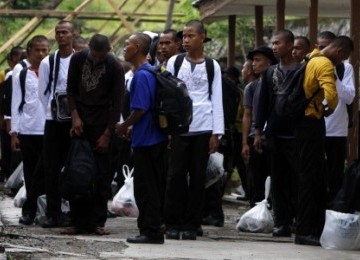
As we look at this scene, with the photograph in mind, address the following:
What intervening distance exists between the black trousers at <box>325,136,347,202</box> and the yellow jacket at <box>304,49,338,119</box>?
1684 millimetres

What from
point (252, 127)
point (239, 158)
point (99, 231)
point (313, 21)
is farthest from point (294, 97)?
point (239, 158)

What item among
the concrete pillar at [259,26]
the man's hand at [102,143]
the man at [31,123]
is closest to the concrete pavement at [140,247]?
the man at [31,123]

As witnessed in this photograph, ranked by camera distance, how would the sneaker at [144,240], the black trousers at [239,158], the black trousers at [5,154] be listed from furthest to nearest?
the black trousers at [5,154] < the black trousers at [239,158] < the sneaker at [144,240]

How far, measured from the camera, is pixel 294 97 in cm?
1156

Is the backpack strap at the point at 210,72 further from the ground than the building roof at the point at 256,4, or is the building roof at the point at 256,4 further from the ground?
the building roof at the point at 256,4

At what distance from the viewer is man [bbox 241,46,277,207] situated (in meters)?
14.1

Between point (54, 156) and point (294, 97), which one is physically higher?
point (294, 97)

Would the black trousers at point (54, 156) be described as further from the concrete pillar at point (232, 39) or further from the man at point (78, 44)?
the concrete pillar at point (232, 39)

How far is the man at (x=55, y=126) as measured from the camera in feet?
41.2

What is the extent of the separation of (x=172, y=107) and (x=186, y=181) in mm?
1254

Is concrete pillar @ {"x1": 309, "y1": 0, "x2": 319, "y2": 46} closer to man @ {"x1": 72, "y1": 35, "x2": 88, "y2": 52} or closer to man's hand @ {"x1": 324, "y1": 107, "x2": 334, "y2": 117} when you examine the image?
man @ {"x1": 72, "y1": 35, "x2": 88, "y2": 52}

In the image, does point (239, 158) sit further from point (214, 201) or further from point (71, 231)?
point (71, 231)

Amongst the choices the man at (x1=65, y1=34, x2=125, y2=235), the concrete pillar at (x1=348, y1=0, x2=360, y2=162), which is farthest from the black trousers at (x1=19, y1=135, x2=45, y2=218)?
the concrete pillar at (x1=348, y1=0, x2=360, y2=162)

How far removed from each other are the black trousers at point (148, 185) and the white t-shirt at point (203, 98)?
0.82 meters
